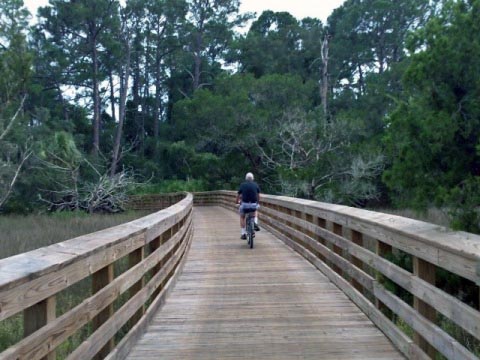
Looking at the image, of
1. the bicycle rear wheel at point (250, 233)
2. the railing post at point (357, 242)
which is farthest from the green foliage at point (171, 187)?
the railing post at point (357, 242)

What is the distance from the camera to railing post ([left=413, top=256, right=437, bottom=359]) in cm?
385

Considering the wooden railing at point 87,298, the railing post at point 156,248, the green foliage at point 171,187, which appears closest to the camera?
the wooden railing at point 87,298

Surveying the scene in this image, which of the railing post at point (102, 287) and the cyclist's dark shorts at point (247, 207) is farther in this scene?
the cyclist's dark shorts at point (247, 207)

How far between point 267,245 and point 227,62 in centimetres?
4408

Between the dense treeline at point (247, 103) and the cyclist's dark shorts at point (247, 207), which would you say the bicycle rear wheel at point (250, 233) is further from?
the dense treeline at point (247, 103)

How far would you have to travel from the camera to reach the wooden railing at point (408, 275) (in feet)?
10.8

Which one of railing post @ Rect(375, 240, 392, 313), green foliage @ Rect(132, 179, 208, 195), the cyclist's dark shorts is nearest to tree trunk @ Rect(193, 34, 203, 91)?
green foliage @ Rect(132, 179, 208, 195)

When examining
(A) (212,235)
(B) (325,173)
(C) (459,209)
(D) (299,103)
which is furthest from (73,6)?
(C) (459,209)

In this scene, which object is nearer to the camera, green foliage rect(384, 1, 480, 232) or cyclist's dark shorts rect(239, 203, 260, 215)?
cyclist's dark shorts rect(239, 203, 260, 215)

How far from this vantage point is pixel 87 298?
400 cm

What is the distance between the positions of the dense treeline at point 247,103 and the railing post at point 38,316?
189 inches

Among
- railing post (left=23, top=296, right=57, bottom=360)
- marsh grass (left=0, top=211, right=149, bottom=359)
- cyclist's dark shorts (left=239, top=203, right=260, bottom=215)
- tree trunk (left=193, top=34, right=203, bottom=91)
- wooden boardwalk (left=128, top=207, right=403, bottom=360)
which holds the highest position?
tree trunk (left=193, top=34, right=203, bottom=91)

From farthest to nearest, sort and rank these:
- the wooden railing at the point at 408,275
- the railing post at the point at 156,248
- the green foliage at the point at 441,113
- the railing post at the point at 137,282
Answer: the green foliage at the point at 441,113, the railing post at the point at 156,248, the railing post at the point at 137,282, the wooden railing at the point at 408,275

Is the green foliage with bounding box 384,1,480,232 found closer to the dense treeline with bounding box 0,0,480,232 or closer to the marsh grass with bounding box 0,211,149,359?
the dense treeline with bounding box 0,0,480,232
